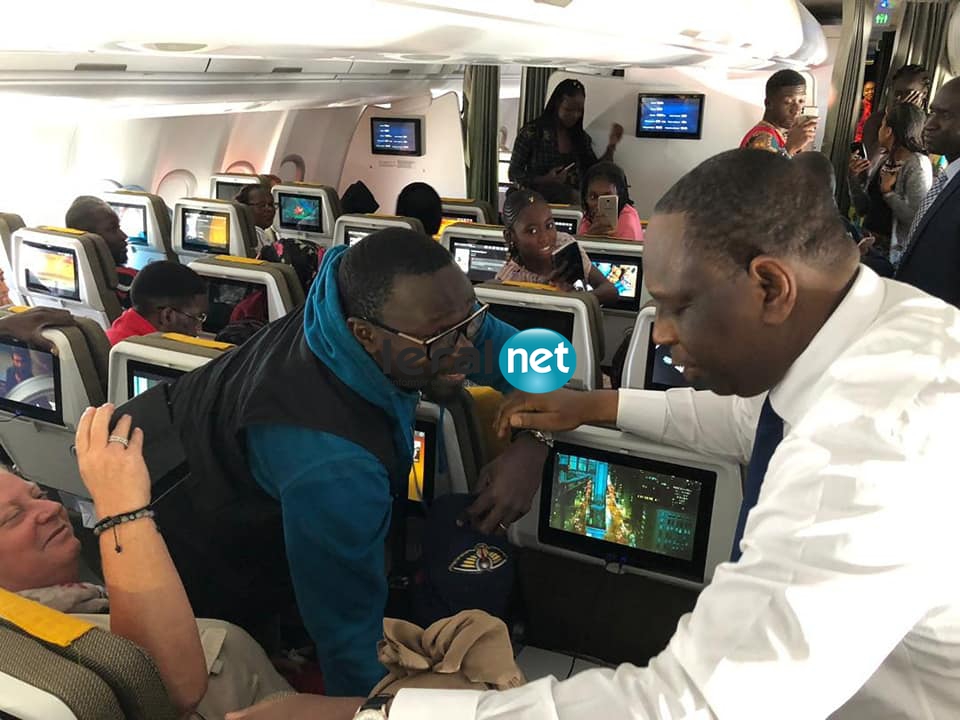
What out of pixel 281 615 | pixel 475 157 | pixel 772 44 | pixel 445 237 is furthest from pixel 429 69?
pixel 281 615

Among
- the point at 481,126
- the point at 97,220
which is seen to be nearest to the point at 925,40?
the point at 481,126

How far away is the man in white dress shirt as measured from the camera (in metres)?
0.89

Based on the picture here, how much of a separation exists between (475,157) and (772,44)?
3788 mm

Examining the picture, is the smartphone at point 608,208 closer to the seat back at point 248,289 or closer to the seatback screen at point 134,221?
the seat back at point 248,289

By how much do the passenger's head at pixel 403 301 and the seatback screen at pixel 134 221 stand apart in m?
6.10

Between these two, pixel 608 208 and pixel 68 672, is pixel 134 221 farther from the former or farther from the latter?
pixel 68 672

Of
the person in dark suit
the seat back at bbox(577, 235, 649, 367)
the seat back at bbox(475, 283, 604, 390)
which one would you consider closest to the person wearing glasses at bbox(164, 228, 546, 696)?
the seat back at bbox(475, 283, 604, 390)

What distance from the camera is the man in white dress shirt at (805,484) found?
2.92ft

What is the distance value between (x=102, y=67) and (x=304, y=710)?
612 cm

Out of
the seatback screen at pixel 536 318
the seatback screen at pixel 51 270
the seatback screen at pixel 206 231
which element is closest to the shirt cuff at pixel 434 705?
the seatback screen at pixel 536 318

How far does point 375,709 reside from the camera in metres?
1.05

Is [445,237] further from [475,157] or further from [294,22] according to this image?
[475,157]

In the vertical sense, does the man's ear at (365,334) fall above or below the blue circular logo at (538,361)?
above

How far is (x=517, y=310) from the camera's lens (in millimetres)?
3311
